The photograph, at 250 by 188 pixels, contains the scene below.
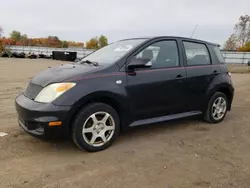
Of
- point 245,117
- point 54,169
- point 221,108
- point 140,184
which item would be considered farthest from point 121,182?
point 245,117

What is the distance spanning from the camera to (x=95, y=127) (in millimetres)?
3605

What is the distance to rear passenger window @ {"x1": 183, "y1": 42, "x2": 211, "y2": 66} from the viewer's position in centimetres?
470

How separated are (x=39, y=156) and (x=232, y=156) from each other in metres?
2.65

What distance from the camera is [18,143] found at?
12.6 feet

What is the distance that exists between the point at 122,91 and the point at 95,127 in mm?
644

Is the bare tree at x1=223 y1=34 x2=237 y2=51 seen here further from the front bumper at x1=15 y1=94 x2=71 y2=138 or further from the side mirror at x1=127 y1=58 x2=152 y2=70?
the front bumper at x1=15 y1=94 x2=71 y2=138

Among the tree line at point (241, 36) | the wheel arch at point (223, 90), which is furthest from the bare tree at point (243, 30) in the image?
the wheel arch at point (223, 90)

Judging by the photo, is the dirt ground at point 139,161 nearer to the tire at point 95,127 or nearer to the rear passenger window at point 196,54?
the tire at point 95,127

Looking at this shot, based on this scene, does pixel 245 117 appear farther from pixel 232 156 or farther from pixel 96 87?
pixel 96 87

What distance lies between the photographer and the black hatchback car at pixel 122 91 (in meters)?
3.38

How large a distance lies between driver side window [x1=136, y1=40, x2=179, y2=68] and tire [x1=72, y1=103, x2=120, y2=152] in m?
1.05

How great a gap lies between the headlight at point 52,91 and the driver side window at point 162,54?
125cm

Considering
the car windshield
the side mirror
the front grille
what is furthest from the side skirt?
the front grille

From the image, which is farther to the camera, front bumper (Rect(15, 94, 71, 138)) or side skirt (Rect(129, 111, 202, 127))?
side skirt (Rect(129, 111, 202, 127))
